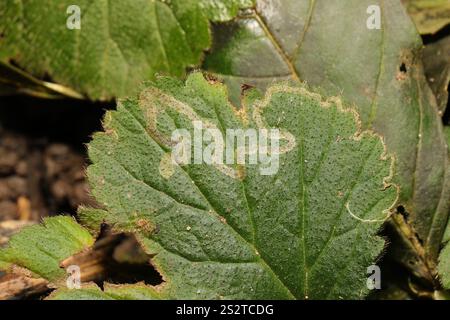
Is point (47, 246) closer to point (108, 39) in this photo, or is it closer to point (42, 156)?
point (108, 39)

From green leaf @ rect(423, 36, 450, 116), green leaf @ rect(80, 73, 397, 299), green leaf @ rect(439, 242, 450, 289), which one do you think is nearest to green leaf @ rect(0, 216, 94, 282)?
green leaf @ rect(80, 73, 397, 299)

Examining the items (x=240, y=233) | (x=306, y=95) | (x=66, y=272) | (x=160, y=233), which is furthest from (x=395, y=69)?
(x=66, y=272)

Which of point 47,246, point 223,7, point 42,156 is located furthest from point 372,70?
point 42,156

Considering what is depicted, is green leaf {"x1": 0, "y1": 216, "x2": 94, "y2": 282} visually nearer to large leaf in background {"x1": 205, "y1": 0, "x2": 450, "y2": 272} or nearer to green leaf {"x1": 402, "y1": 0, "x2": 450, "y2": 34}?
large leaf in background {"x1": 205, "y1": 0, "x2": 450, "y2": 272}

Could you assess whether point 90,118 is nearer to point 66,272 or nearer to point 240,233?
point 66,272

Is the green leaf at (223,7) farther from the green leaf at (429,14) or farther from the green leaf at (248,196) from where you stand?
the green leaf at (429,14)
